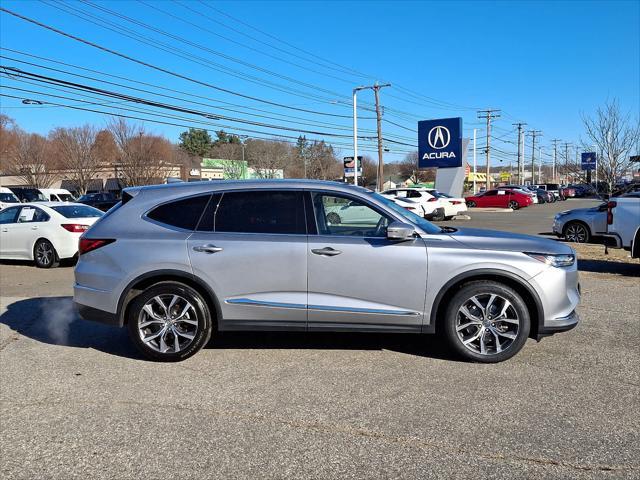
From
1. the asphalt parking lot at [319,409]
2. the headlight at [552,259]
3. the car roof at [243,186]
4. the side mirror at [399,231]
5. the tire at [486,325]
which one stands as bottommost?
the asphalt parking lot at [319,409]

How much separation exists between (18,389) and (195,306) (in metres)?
1.55

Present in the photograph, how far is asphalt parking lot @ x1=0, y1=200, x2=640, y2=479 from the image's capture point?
3.21m

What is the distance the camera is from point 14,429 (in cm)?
373

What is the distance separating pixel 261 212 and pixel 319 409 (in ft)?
6.24

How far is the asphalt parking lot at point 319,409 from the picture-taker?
3213 millimetres

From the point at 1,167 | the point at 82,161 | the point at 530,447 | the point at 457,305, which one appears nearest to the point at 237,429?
the point at 530,447

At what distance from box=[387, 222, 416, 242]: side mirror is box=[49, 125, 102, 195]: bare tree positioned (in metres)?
49.9

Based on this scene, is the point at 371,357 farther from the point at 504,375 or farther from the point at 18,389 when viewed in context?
the point at 18,389

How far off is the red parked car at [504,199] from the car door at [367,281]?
128ft

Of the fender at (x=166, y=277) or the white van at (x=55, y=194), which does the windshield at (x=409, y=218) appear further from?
the white van at (x=55, y=194)

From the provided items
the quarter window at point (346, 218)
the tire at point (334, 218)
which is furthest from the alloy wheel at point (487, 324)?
the tire at point (334, 218)

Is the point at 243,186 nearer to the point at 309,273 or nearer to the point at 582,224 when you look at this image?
the point at 309,273

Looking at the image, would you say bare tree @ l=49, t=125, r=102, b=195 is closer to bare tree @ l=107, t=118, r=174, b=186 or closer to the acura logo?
bare tree @ l=107, t=118, r=174, b=186

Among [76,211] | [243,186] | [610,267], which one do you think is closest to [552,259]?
[243,186]
